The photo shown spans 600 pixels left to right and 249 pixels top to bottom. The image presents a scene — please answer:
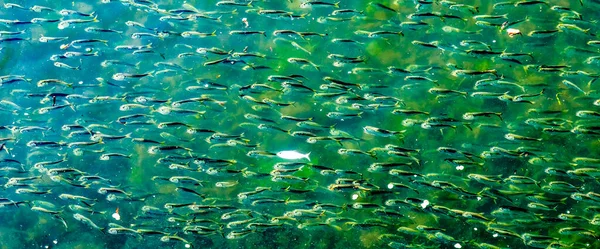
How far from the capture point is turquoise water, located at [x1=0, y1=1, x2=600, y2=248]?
6.30m

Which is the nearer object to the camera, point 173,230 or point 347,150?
point 347,150

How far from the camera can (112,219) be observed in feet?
23.6

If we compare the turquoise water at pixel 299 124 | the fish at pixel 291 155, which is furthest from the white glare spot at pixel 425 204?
the fish at pixel 291 155

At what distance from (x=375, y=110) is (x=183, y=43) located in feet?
9.64

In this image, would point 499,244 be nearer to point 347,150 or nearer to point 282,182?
point 347,150

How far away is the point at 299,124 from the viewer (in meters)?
6.45

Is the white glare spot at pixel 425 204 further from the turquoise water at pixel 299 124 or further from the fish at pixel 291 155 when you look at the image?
the fish at pixel 291 155

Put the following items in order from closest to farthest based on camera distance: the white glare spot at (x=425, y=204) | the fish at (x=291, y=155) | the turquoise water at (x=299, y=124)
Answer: the turquoise water at (x=299, y=124) < the white glare spot at (x=425, y=204) < the fish at (x=291, y=155)

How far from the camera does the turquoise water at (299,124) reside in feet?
20.7

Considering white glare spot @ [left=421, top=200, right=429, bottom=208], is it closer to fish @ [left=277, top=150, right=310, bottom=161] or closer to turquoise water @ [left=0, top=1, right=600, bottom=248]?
turquoise water @ [left=0, top=1, right=600, bottom=248]

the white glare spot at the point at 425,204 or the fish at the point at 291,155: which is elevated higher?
the fish at the point at 291,155

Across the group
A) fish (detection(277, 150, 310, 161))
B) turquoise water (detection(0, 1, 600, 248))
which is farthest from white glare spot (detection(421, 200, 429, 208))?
fish (detection(277, 150, 310, 161))

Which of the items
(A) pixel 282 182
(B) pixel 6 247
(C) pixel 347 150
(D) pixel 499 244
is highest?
(C) pixel 347 150

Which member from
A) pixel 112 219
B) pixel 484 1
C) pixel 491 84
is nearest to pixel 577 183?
pixel 491 84
